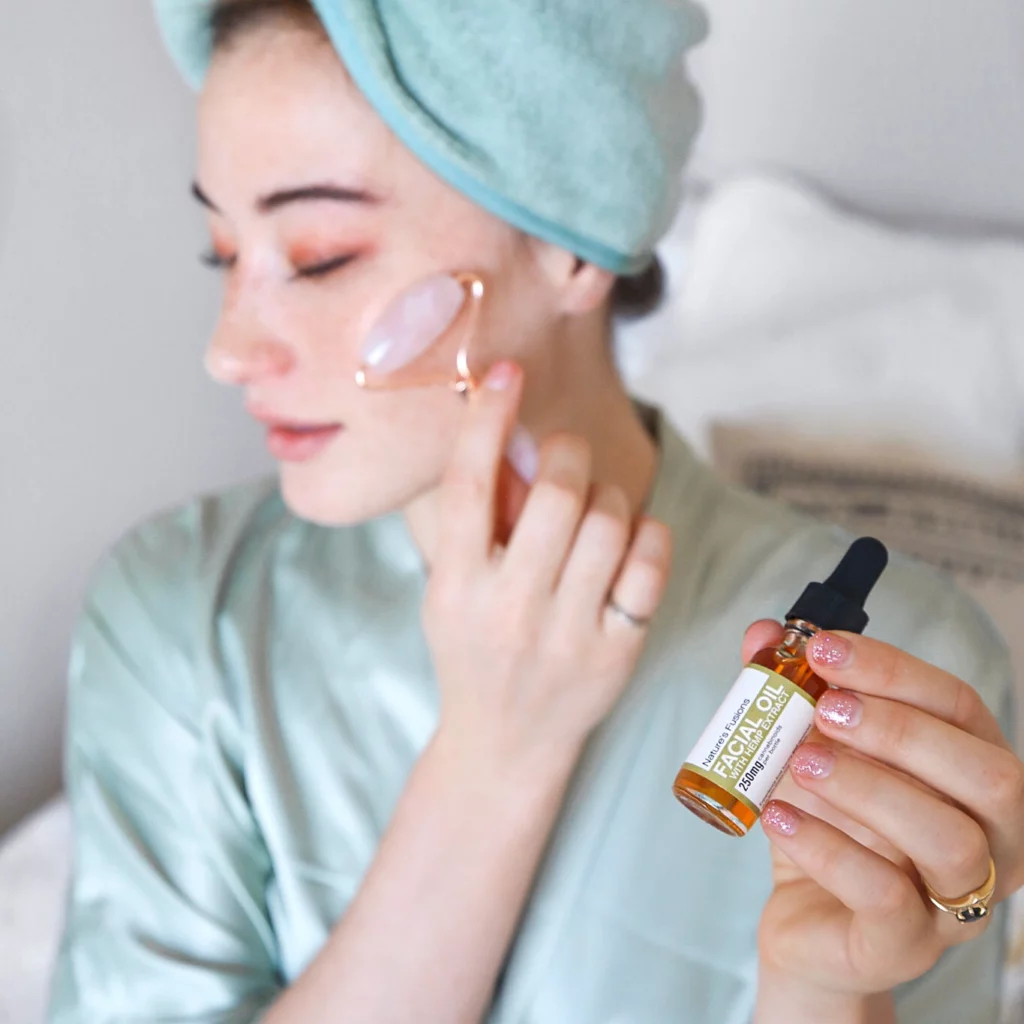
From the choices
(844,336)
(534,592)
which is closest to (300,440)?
(534,592)

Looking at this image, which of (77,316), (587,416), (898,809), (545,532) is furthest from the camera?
(77,316)

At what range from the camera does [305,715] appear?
2.64 feet

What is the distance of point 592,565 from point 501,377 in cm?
13

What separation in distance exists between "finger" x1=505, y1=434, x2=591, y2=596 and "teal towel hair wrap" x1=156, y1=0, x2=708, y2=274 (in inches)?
7.9

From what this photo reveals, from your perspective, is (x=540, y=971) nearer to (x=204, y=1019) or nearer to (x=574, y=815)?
(x=574, y=815)

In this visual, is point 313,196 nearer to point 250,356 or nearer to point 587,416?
point 250,356

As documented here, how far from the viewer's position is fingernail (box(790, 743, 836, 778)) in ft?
1.33

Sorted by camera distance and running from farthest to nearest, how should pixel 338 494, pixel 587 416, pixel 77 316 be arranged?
pixel 77 316
pixel 587 416
pixel 338 494

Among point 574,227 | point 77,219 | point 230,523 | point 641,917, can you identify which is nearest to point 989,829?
point 641,917

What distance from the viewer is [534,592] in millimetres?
595

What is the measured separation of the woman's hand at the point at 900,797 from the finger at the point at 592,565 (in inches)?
6.0

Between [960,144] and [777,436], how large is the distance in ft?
1.52

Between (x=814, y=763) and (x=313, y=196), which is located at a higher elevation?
(x=313, y=196)

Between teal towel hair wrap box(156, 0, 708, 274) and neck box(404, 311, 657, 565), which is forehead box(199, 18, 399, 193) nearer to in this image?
teal towel hair wrap box(156, 0, 708, 274)
